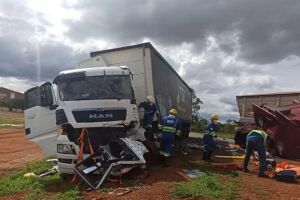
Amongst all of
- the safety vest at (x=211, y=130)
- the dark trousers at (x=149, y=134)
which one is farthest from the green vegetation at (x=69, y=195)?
the safety vest at (x=211, y=130)

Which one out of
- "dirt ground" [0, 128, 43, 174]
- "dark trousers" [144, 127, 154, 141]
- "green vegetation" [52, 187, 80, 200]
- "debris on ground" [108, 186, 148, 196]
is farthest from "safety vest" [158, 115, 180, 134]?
"dirt ground" [0, 128, 43, 174]

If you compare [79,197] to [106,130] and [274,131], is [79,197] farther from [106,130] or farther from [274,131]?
[274,131]

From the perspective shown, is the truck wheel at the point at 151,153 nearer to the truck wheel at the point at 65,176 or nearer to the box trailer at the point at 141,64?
the box trailer at the point at 141,64

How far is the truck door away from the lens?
976 centimetres

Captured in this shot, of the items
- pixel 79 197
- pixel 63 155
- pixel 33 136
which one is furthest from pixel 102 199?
pixel 33 136

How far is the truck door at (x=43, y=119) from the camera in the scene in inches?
384

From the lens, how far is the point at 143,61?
1191cm

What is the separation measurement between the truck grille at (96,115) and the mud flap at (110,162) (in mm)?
546

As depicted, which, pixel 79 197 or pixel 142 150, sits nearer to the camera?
pixel 79 197

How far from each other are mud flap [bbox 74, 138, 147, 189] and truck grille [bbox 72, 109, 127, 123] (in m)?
0.55

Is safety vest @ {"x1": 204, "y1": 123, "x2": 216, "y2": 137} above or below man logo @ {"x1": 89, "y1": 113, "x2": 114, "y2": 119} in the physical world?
below

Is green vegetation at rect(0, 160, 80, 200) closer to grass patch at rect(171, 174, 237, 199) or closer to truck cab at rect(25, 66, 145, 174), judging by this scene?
truck cab at rect(25, 66, 145, 174)

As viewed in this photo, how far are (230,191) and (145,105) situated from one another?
4.23 metres

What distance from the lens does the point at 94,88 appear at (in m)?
9.78
